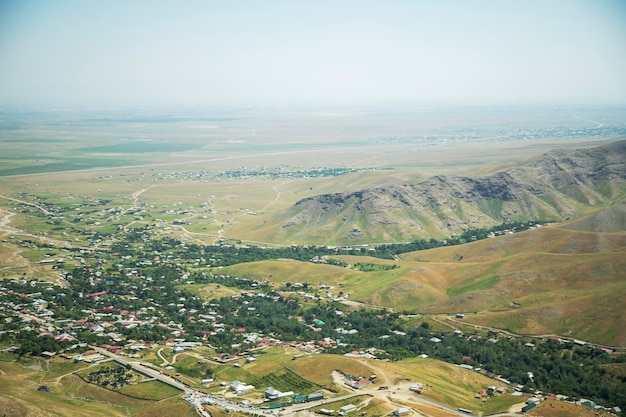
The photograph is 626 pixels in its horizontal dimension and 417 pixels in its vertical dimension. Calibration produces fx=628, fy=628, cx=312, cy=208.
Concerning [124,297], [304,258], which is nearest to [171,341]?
[124,297]

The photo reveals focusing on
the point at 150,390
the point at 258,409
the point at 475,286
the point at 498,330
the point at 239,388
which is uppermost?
the point at 475,286

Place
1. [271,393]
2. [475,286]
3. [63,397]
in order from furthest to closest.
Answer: [475,286] → [271,393] → [63,397]

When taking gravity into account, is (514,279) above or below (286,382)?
above

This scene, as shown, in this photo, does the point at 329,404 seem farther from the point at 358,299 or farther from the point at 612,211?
the point at 612,211

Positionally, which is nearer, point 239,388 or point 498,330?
point 239,388

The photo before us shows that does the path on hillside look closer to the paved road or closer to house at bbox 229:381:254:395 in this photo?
the paved road

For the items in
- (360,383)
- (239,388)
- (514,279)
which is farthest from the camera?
(514,279)

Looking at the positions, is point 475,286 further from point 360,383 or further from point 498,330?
point 360,383

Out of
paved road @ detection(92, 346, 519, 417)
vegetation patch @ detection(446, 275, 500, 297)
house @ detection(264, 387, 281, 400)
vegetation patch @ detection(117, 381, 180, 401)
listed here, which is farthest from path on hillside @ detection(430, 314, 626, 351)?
vegetation patch @ detection(117, 381, 180, 401)

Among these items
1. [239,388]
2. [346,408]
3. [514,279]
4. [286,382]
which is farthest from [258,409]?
[514,279]

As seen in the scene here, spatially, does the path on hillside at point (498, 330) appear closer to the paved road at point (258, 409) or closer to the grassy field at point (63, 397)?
the paved road at point (258, 409)

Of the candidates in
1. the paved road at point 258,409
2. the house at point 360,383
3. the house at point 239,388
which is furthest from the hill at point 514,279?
the house at point 239,388
